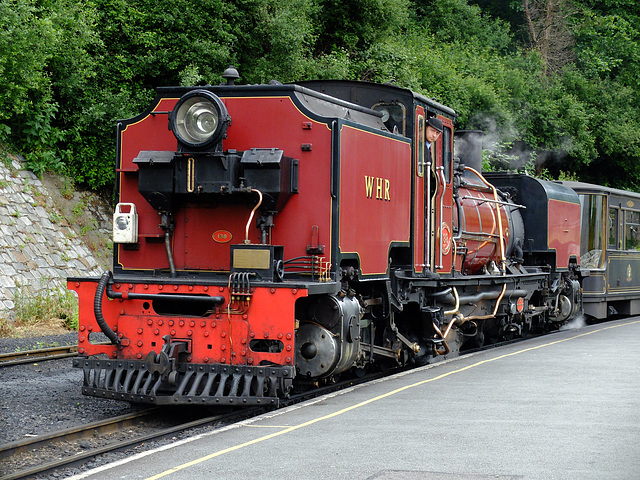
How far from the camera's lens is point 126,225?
8.41 m

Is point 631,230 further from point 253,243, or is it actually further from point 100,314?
point 100,314

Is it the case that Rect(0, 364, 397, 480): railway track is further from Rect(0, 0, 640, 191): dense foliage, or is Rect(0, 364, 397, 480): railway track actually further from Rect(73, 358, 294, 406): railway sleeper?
Rect(0, 0, 640, 191): dense foliage

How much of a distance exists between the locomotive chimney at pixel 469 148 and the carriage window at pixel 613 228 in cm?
666

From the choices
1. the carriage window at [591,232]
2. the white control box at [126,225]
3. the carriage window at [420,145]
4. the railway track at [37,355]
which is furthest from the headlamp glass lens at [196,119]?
the carriage window at [591,232]

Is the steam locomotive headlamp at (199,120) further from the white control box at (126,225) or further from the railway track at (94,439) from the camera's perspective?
the railway track at (94,439)

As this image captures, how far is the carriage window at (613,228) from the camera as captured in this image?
19453mm

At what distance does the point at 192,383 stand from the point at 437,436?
2394 mm

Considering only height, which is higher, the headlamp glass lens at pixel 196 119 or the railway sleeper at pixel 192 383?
the headlamp glass lens at pixel 196 119

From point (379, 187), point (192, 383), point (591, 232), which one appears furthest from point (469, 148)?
point (192, 383)

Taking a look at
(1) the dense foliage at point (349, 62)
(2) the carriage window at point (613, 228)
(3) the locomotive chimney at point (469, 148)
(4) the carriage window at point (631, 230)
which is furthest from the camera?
(4) the carriage window at point (631, 230)

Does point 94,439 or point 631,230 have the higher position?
point 631,230

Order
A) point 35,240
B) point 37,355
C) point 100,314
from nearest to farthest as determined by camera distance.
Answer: point 100,314 → point 37,355 → point 35,240

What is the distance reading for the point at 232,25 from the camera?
20.0 metres

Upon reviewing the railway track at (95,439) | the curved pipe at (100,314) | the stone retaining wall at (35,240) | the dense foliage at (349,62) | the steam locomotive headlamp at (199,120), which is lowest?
the railway track at (95,439)
